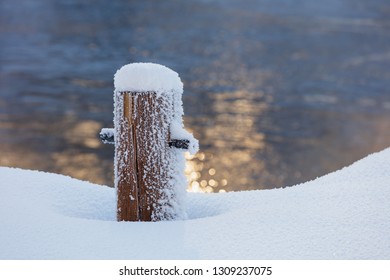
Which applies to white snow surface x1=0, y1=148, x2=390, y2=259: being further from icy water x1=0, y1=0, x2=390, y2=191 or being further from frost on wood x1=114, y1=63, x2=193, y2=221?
icy water x1=0, y1=0, x2=390, y2=191

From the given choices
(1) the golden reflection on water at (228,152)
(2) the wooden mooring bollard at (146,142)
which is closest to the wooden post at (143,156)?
(2) the wooden mooring bollard at (146,142)

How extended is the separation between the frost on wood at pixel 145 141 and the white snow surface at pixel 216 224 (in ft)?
0.48

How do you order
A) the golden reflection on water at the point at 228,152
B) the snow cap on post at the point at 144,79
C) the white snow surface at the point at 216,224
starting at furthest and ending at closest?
the golden reflection on water at the point at 228,152
the snow cap on post at the point at 144,79
the white snow surface at the point at 216,224

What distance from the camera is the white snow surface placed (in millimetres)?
2227

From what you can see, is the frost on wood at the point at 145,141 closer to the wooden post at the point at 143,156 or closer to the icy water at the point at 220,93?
the wooden post at the point at 143,156

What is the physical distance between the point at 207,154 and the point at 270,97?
725 centimetres

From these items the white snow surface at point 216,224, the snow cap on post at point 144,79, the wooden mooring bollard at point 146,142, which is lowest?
the white snow surface at point 216,224

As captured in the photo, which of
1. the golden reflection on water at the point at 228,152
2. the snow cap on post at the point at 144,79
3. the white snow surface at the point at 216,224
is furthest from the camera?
the golden reflection on water at the point at 228,152

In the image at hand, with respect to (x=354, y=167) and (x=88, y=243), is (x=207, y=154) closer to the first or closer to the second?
(x=354, y=167)

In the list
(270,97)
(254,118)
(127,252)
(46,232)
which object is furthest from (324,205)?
(270,97)

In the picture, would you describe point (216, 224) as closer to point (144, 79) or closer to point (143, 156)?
point (143, 156)

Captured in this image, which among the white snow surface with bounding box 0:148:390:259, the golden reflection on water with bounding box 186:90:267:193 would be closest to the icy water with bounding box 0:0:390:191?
the golden reflection on water with bounding box 186:90:267:193

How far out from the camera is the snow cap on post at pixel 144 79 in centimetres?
264

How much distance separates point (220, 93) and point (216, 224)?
632 inches
